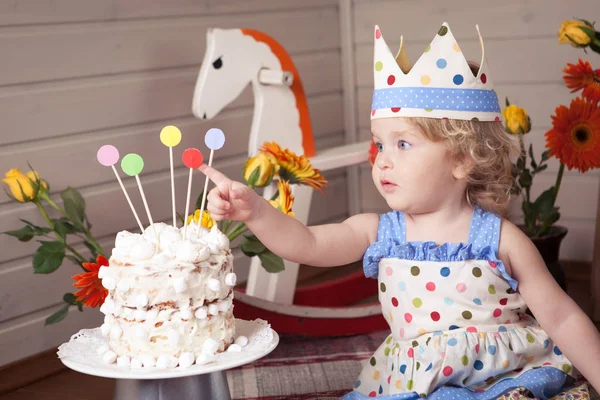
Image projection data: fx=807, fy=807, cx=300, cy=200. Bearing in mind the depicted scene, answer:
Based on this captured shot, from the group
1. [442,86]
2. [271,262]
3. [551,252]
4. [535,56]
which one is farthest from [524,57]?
[442,86]

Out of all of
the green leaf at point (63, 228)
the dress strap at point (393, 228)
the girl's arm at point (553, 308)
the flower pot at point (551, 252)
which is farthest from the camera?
the flower pot at point (551, 252)

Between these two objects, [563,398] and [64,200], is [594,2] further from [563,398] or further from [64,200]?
[64,200]

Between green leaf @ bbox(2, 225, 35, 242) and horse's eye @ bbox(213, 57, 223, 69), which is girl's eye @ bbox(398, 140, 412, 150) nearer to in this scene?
horse's eye @ bbox(213, 57, 223, 69)

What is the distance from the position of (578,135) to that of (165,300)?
3.86ft

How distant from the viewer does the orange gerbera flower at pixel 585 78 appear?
6.13 ft

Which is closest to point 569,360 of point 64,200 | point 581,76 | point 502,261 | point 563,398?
point 563,398

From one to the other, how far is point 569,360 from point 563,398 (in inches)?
2.8

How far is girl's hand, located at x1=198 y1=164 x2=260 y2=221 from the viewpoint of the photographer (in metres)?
1.22

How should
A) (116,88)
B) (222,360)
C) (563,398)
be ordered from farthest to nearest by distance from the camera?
(116,88)
(563,398)
(222,360)

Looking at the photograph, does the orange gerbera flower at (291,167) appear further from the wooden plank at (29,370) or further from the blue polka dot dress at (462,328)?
the wooden plank at (29,370)

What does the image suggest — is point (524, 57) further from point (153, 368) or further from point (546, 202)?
point (153, 368)

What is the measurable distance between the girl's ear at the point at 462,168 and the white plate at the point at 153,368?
409mm

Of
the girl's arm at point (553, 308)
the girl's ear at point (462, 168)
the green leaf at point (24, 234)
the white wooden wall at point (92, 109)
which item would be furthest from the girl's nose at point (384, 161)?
the white wooden wall at point (92, 109)

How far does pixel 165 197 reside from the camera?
7.27 feet
